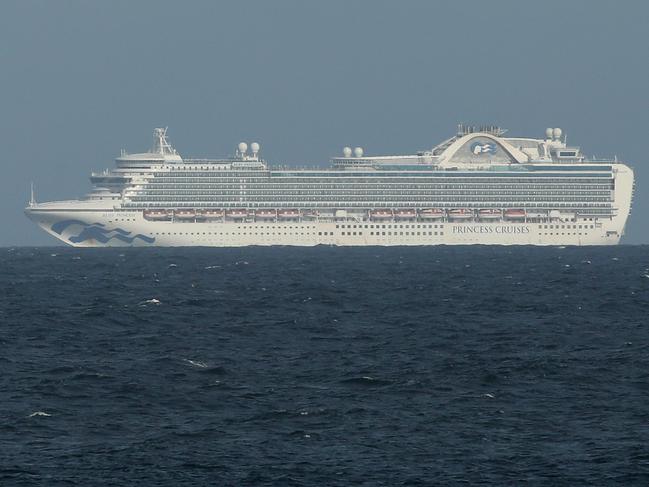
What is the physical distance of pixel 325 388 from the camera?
36.0 metres

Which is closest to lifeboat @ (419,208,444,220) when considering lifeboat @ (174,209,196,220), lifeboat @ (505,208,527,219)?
lifeboat @ (505,208,527,219)

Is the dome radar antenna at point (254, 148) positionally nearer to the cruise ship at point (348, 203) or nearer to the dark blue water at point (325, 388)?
the cruise ship at point (348, 203)

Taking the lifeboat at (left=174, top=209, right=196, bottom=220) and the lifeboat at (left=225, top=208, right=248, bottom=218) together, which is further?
the lifeboat at (left=225, top=208, right=248, bottom=218)

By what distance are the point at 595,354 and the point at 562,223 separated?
113 m

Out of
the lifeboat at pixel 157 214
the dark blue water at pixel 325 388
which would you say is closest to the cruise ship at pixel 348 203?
the lifeboat at pixel 157 214

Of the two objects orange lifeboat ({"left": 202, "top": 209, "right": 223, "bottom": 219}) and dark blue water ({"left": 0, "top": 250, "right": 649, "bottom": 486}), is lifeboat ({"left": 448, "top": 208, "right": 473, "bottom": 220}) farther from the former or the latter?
dark blue water ({"left": 0, "top": 250, "right": 649, "bottom": 486})

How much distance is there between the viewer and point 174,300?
6391 centimetres

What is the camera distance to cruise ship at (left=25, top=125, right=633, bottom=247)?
147500 millimetres

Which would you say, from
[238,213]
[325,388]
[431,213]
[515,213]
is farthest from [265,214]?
[325,388]

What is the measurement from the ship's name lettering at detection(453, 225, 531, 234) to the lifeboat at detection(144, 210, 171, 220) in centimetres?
3014

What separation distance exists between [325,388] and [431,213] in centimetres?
11739

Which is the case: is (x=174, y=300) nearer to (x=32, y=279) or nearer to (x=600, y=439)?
(x=32, y=279)

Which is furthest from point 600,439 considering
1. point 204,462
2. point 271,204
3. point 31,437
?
point 271,204

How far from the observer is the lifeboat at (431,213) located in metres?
152
